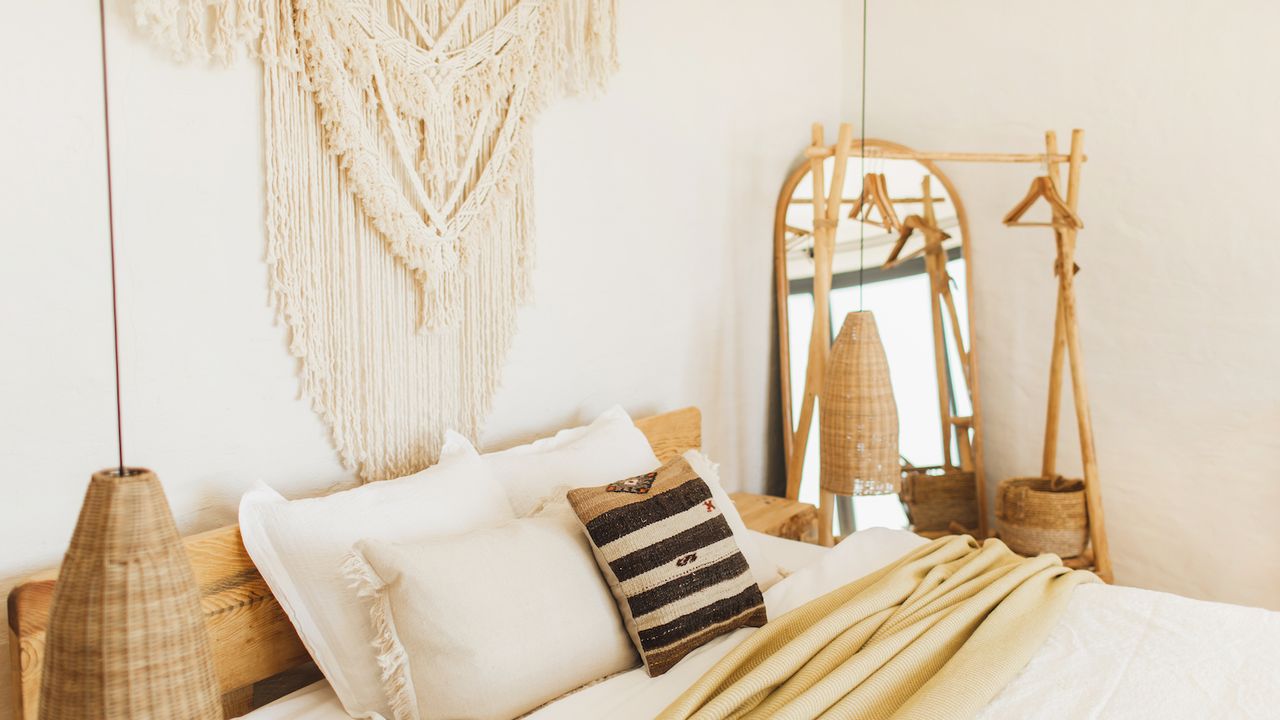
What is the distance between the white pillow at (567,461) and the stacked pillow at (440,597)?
0.15 metres

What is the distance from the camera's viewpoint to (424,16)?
1897 mm

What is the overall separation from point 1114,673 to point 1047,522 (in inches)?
53.8

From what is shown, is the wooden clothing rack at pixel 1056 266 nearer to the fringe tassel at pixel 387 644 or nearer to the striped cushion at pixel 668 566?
the striped cushion at pixel 668 566

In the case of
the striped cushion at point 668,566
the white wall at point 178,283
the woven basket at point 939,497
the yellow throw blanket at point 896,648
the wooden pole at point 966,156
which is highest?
the wooden pole at point 966,156

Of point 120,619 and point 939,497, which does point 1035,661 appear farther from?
point 939,497

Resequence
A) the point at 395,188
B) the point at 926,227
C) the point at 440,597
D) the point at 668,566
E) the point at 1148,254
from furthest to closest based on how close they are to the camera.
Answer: the point at 926,227, the point at 1148,254, the point at 395,188, the point at 668,566, the point at 440,597

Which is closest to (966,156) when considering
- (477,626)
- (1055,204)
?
(1055,204)

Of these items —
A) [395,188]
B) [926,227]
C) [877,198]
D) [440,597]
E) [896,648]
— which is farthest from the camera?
[926,227]

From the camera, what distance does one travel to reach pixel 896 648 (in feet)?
4.91

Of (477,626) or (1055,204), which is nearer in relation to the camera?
(477,626)

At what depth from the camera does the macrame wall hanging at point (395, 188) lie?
1672mm

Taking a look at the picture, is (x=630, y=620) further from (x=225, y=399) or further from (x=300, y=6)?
(x=300, y=6)

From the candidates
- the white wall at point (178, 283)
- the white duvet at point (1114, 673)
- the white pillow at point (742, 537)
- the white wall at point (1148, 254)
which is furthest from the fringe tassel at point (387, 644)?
the white wall at point (1148, 254)

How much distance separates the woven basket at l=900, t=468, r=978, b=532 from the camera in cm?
328
